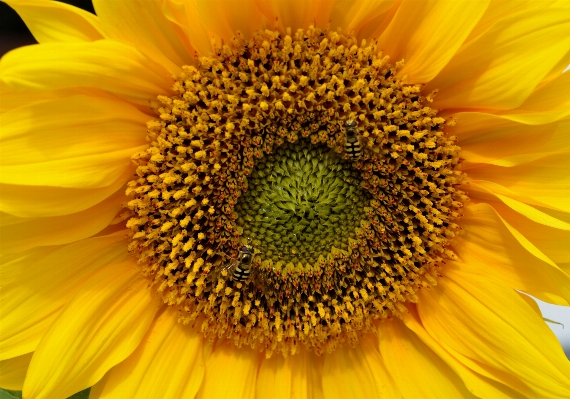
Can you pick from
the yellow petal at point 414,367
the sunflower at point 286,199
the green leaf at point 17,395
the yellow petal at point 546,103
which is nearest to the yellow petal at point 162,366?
the sunflower at point 286,199

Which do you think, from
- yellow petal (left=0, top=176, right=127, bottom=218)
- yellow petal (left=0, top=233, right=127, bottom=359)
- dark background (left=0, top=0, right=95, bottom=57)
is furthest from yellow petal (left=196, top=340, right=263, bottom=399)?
dark background (left=0, top=0, right=95, bottom=57)

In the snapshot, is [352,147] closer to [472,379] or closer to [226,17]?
[226,17]

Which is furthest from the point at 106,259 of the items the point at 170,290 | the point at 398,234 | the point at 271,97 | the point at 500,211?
the point at 500,211

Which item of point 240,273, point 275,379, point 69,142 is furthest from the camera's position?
point 275,379

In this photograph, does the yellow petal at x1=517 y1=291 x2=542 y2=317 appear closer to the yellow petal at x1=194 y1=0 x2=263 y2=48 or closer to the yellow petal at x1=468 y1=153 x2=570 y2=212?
the yellow petal at x1=468 y1=153 x2=570 y2=212

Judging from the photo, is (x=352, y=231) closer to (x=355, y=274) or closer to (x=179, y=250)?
(x=355, y=274)

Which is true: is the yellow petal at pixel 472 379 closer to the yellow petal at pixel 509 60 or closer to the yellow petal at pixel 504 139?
the yellow petal at pixel 504 139

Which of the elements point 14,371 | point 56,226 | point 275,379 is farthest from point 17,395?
point 275,379
